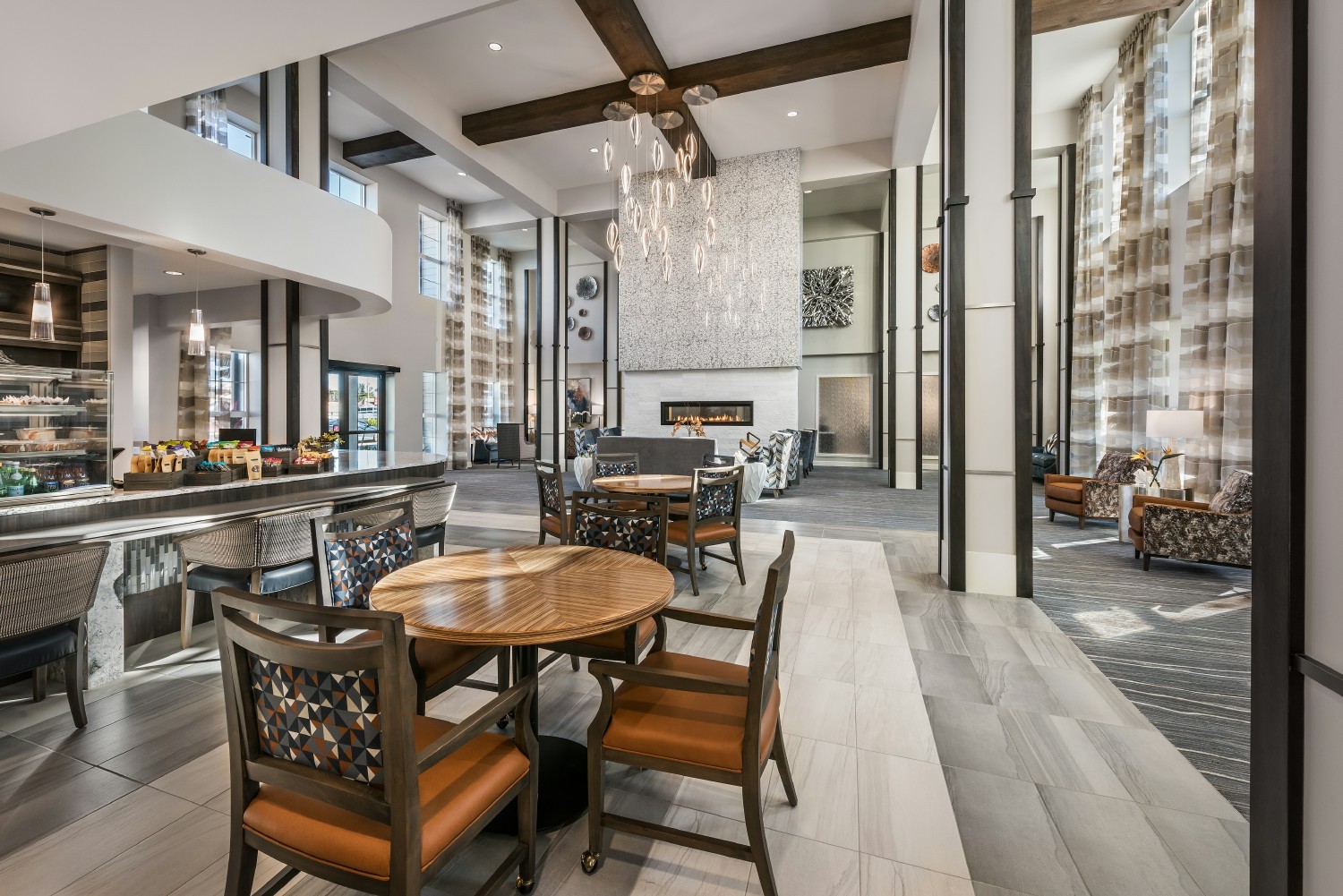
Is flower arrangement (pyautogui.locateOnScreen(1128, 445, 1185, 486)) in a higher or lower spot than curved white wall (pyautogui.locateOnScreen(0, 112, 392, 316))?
lower

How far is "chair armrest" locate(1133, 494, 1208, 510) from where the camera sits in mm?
4572

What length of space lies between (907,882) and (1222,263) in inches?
269

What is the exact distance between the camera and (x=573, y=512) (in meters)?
2.55

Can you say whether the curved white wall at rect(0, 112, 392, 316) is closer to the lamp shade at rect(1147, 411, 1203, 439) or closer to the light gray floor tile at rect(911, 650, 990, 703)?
the light gray floor tile at rect(911, 650, 990, 703)

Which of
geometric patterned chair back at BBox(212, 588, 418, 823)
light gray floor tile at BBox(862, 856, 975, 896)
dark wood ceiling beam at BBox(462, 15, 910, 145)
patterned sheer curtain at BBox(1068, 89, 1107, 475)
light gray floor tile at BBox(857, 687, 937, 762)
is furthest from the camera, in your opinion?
patterned sheer curtain at BBox(1068, 89, 1107, 475)

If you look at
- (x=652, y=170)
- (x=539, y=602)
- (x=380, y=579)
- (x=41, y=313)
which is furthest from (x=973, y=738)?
(x=652, y=170)

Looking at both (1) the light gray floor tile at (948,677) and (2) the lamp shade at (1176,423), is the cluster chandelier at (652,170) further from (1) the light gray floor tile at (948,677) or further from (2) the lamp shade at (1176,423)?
(1) the light gray floor tile at (948,677)

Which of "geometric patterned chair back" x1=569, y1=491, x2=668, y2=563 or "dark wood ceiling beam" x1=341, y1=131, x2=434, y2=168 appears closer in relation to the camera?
"geometric patterned chair back" x1=569, y1=491, x2=668, y2=563

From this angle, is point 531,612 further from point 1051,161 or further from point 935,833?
point 1051,161

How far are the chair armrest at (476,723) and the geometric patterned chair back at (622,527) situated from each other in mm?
1046

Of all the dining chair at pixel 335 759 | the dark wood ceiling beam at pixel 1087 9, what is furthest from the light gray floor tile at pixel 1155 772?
the dark wood ceiling beam at pixel 1087 9

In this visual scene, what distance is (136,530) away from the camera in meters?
2.51

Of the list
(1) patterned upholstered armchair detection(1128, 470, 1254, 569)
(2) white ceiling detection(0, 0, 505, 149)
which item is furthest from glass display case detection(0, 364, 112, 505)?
(1) patterned upholstered armchair detection(1128, 470, 1254, 569)

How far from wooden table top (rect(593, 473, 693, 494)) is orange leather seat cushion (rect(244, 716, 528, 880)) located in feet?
9.41
